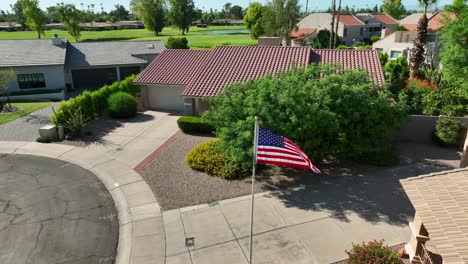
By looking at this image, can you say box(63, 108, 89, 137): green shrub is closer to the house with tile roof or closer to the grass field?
the grass field

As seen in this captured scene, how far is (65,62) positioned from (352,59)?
Result: 94.5 feet

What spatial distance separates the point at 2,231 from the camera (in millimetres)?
12359

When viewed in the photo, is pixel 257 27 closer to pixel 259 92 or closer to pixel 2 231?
pixel 259 92

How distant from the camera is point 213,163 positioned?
16.7 m

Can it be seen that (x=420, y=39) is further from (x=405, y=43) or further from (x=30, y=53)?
(x=30, y=53)

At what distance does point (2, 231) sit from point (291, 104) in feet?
38.3

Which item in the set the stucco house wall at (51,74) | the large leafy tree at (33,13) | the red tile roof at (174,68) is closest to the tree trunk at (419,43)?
the red tile roof at (174,68)

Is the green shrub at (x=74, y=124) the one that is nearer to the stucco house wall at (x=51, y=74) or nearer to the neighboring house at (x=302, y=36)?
the stucco house wall at (x=51, y=74)

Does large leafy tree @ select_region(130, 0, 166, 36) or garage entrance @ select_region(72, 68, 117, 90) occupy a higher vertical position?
large leafy tree @ select_region(130, 0, 166, 36)

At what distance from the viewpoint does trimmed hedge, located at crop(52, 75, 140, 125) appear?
72.7 ft

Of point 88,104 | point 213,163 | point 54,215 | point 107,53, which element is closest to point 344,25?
point 107,53

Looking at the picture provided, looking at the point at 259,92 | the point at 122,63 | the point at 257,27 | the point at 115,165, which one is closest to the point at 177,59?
the point at 122,63

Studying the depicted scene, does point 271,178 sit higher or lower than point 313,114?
lower

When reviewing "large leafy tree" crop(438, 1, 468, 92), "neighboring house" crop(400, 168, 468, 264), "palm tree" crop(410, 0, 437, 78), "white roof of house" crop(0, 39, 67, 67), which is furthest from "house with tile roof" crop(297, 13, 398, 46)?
"neighboring house" crop(400, 168, 468, 264)
